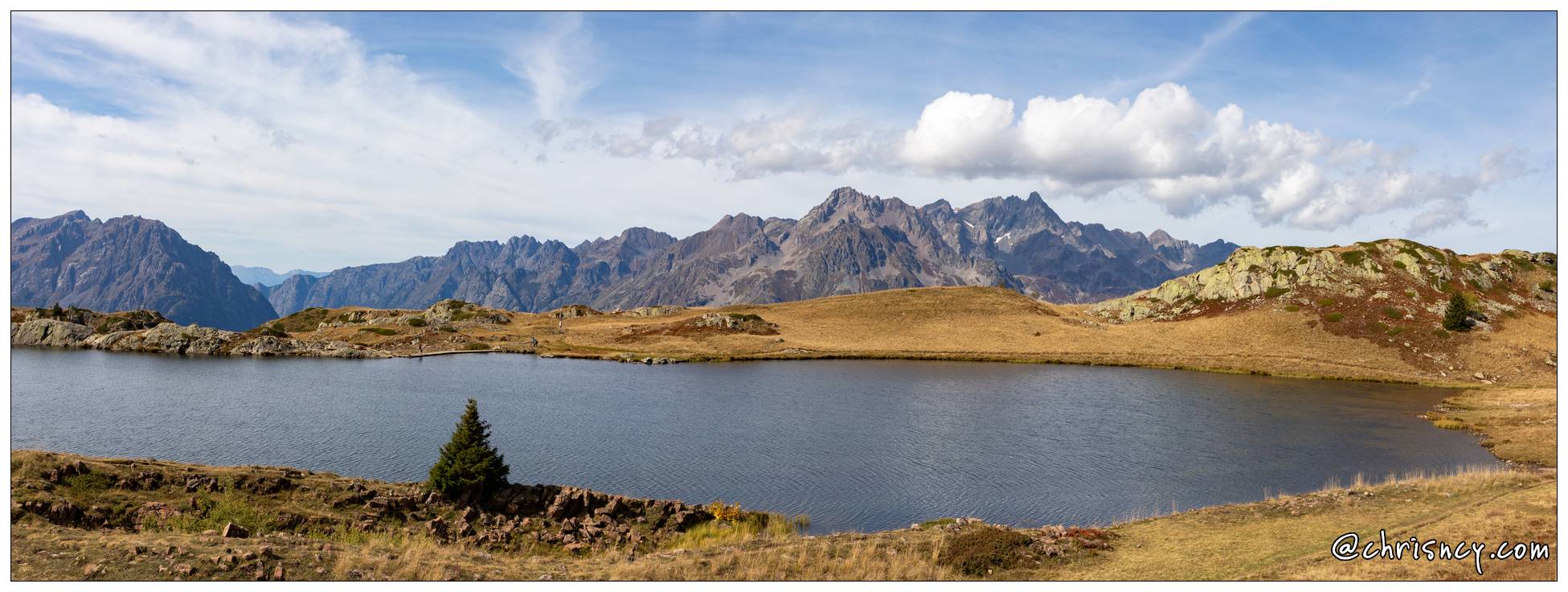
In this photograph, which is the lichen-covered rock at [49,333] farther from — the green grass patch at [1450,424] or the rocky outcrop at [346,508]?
the green grass patch at [1450,424]

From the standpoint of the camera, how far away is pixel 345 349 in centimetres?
13700

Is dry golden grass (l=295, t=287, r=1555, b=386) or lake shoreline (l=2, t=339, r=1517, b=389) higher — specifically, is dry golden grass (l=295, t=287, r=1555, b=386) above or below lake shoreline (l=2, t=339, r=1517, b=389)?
above

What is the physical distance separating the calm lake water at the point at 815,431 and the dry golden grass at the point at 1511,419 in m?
2.56

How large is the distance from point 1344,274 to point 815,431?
452ft

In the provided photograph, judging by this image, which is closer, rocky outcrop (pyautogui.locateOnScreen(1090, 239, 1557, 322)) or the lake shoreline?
the lake shoreline

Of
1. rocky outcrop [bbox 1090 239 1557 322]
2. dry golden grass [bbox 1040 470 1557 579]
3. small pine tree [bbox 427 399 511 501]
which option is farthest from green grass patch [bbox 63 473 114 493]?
rocky outcrop [bbox 1090 239 1557 322]

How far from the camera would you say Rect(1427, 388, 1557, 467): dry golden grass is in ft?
195

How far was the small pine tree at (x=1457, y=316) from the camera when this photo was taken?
124625mm

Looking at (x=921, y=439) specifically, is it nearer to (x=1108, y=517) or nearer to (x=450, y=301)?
(x=1108, y=517)

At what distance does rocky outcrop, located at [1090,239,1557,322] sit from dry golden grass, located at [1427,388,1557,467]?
5914 centimetres

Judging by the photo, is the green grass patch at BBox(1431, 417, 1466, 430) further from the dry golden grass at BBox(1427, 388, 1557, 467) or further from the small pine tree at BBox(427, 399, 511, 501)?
the small pine tree at BBox(427, 399, 511, 501)

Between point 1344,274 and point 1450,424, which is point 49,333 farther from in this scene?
point 1344,274

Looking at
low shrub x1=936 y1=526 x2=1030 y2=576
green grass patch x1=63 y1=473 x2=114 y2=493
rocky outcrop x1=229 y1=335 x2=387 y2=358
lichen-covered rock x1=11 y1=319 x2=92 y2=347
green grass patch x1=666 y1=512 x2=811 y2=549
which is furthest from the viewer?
lichen-covered rock x1=11 y1=319 x2=92 y2=347

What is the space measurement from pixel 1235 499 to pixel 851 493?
75.4 feet
